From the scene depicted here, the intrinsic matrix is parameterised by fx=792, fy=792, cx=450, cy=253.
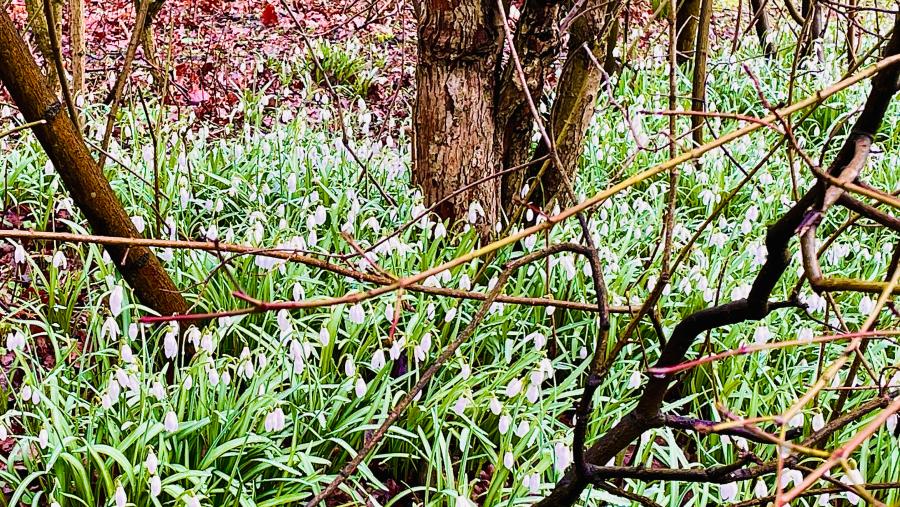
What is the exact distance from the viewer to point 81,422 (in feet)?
7.85

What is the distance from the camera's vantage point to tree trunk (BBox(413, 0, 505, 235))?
134 inches

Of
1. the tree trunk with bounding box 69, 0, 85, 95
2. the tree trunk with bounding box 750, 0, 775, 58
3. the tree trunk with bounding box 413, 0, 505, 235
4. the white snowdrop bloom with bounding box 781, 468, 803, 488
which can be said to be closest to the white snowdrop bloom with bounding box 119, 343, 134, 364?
the tree trunk with bounding box 413, 0, 505, 235

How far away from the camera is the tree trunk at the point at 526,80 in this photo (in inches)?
136

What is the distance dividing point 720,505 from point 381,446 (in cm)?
107

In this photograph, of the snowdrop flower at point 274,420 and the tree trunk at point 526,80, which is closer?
the snowdrop flower at point 274,420

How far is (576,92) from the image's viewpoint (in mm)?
3625

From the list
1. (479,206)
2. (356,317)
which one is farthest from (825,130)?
(356,317)

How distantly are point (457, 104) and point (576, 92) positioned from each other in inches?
21.7

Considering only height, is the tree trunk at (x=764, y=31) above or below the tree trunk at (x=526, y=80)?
above

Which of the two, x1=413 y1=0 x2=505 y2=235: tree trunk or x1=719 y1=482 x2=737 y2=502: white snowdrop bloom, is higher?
x1=413 y1=0 x2=505 y2=235: tree trunk

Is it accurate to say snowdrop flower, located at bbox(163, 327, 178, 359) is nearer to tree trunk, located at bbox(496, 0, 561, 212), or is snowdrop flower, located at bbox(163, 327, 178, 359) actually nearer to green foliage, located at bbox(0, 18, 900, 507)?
green foliage, located at bbox(0, 18, 900, 507)

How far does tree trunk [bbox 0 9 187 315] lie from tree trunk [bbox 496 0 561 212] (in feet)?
5.58

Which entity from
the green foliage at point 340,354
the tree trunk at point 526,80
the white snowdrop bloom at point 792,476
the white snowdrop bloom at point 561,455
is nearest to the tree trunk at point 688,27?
the green foliage at point 340,354

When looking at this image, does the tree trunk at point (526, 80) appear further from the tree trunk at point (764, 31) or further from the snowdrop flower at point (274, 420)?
the tree trunk at point (764, 31)
